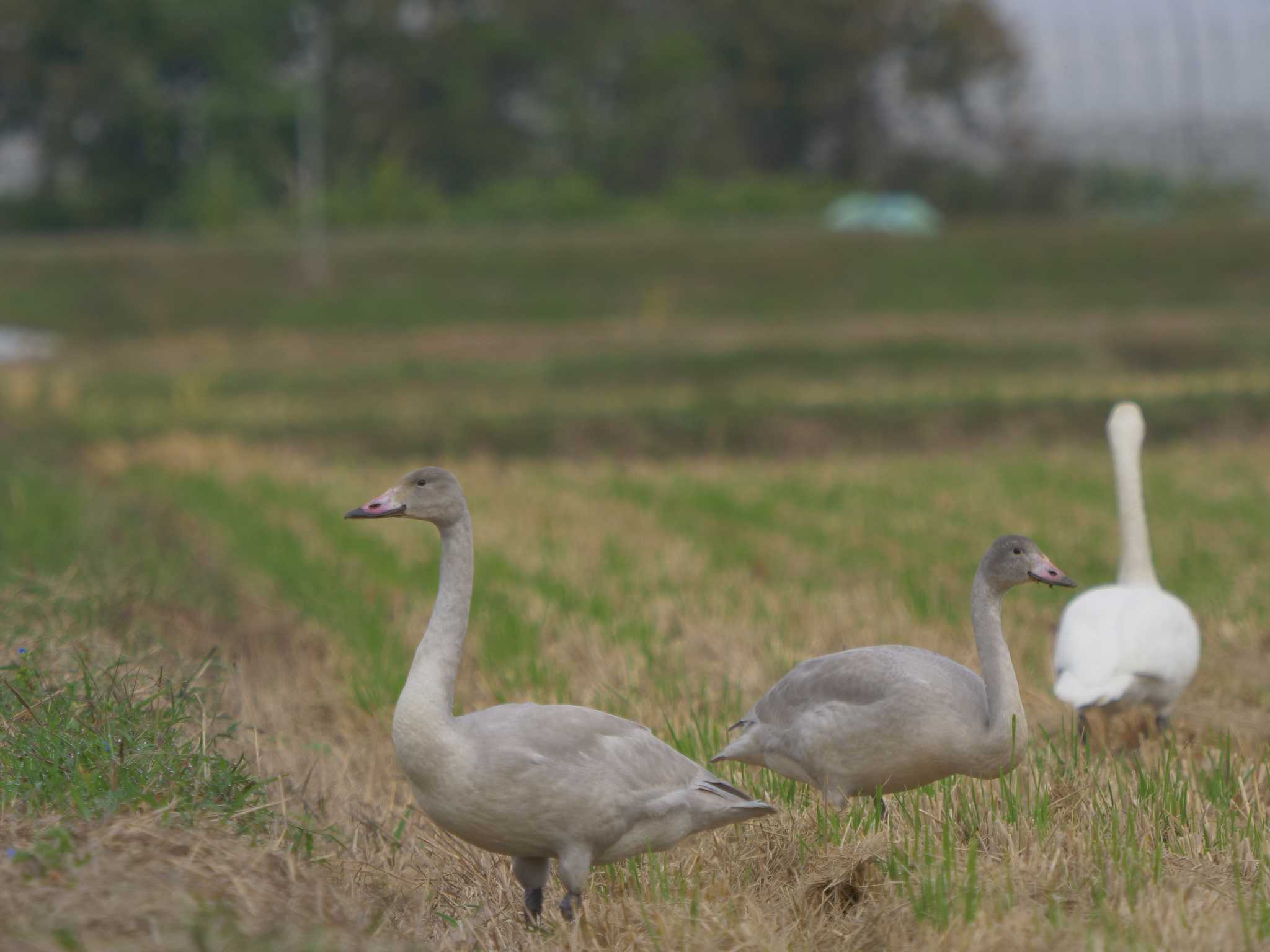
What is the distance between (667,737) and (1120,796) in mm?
1682

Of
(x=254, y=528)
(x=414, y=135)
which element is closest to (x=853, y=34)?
(x=414, y=135)

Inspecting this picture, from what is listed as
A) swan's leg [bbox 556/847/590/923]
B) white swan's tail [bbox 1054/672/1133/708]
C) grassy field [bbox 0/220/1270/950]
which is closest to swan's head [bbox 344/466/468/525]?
grassy field [bbox 0/220/1270/950]

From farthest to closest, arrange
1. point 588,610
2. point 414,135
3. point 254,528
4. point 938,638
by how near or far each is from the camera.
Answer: point 414,135, point 254,528, point 588,610, point 938,638

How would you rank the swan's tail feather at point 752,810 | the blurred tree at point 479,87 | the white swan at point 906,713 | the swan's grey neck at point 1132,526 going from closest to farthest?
the swan's tail feather at point 752,810 < the white swan at point 906,713 < the swan's grey neck at point 1132,526 < the blurred tree at point 479,87

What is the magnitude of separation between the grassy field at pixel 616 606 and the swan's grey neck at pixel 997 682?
0.75ft

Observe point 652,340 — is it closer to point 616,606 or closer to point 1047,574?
point 616,606

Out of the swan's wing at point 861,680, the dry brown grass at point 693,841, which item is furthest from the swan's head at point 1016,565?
the dry brown grass at point 693,841

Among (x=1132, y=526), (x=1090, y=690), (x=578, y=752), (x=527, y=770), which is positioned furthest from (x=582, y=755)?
(x=1132, y=526)

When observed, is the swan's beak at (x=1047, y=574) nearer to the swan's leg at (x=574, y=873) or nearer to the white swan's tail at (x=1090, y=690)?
the white swan's tail at (x=1090, y=690)

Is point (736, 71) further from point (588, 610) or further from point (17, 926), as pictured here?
point (17, 926)

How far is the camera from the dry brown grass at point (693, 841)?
3.74m

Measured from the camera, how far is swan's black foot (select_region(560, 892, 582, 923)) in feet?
14.7

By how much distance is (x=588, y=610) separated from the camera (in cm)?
920

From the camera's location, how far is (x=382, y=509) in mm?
4465
